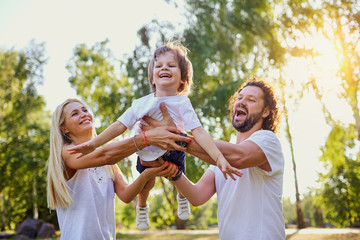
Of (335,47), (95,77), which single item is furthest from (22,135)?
(335,47)

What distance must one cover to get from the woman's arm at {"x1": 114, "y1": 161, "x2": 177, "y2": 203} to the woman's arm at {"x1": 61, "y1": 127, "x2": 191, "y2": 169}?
24 cm

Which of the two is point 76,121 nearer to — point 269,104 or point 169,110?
point 169,110

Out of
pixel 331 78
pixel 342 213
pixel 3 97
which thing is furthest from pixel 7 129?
pixel 342 213

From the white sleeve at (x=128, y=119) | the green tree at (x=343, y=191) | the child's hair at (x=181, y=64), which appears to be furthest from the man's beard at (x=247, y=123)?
the green tree at (x=343, y=191)

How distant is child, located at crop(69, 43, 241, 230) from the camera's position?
303 cm

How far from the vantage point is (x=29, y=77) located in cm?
2673

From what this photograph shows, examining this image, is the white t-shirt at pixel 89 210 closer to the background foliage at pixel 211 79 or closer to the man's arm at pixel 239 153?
the man's arm at pixel 239 153

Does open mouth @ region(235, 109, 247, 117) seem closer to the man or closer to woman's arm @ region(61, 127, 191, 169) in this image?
the man

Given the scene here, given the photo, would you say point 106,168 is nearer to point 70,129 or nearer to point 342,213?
point 70,129

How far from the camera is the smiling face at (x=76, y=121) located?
372 cm

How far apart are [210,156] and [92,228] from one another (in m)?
1.32

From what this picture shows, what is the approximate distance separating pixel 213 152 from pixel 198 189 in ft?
2.47

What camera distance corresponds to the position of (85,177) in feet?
11.7

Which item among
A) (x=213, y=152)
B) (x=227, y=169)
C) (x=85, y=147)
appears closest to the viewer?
(x=227, y=169)
